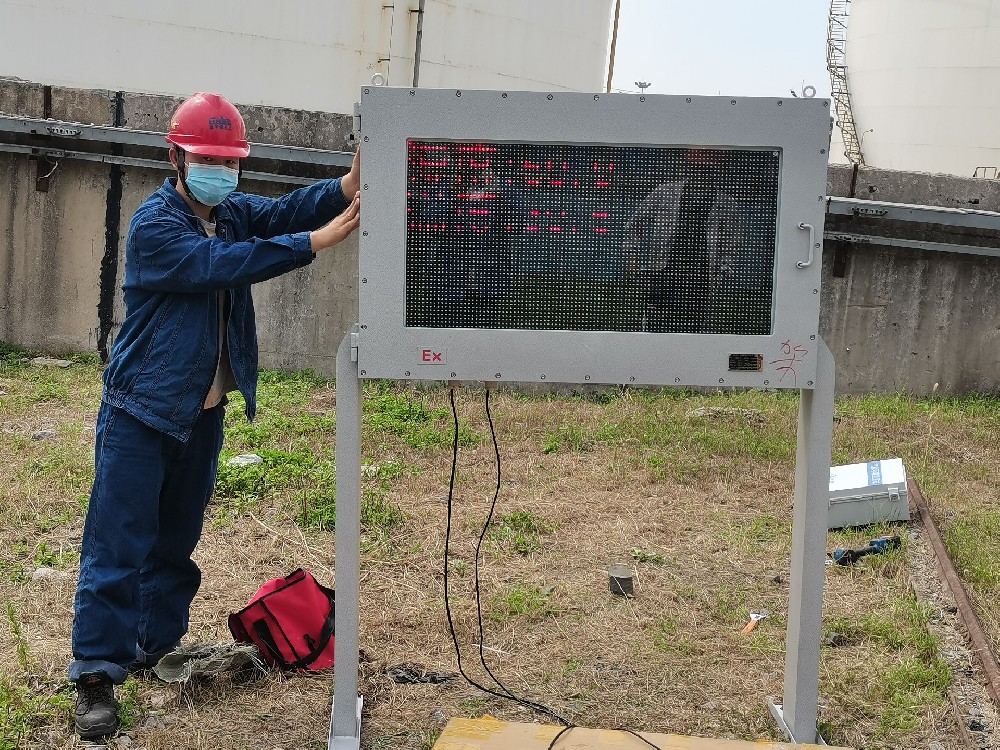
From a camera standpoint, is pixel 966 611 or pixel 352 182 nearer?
pixel 352 182

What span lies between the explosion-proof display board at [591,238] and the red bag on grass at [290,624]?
131 centimetres

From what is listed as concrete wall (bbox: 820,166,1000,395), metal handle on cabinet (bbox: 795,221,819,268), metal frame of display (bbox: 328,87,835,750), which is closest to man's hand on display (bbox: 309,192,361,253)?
metal frame of display (bbox: 328,87,835,750)

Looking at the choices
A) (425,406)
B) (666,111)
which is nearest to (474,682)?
(666,111)

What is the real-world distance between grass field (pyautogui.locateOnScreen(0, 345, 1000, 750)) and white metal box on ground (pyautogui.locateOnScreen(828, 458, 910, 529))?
12 centimetres

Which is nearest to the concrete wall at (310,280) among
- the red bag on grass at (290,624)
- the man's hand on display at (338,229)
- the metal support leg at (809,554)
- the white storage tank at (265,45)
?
the white storage tank at (265,45)

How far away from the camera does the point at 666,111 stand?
3.18 meters

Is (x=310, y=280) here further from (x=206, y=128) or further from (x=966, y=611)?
(x=966, y=611)

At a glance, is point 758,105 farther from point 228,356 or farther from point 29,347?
point 29,347

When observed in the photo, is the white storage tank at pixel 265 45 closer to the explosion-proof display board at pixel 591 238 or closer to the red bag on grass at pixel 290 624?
the red bag on grass at pixel 290 624

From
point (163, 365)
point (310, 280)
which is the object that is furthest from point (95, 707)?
point (310, 280)

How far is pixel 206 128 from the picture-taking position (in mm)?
3613

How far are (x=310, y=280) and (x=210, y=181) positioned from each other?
545 cm

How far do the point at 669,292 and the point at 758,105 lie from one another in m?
0.62

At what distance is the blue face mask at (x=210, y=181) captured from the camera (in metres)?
3.62
